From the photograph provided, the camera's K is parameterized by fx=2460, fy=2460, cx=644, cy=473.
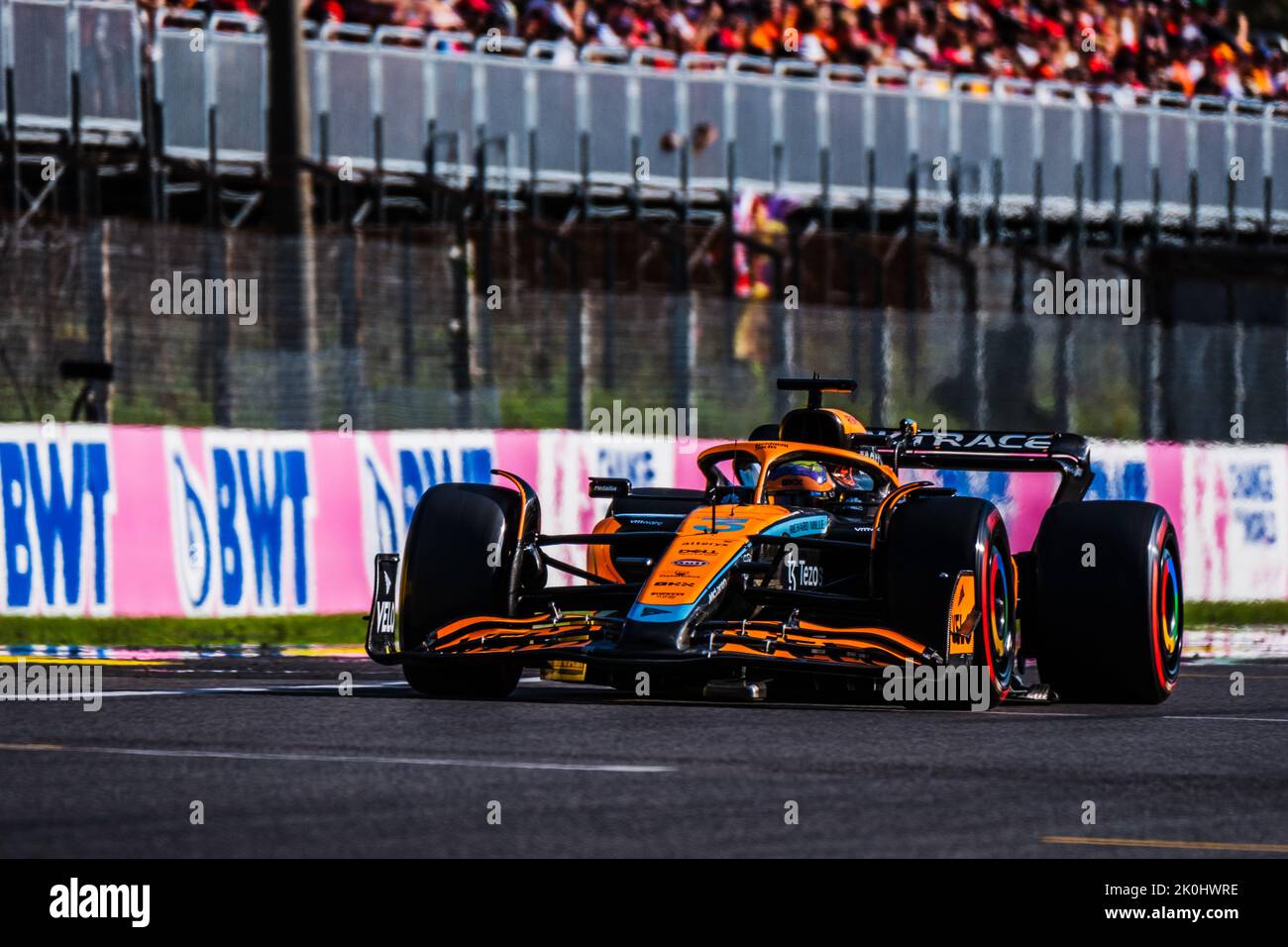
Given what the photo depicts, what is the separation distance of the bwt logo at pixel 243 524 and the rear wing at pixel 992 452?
532 cm

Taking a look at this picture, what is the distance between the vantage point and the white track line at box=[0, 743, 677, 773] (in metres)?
8.55

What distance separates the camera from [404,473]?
17641 mm

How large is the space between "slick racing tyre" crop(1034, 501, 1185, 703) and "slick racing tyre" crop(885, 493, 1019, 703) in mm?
435

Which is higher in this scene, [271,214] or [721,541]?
[271,214]

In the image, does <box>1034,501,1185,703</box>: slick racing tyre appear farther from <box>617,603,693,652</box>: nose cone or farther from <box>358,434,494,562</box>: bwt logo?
<box>358,434,494,562</box>: bwt logo

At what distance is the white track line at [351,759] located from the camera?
855 centimetres

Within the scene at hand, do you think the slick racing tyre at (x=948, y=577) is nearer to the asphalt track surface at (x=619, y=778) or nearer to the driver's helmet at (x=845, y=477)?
the asphalt track surface at (x=619, y=778)

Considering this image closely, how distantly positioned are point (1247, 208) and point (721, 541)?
21565 millimetres

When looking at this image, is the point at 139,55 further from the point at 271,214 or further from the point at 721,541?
the point at 721,541

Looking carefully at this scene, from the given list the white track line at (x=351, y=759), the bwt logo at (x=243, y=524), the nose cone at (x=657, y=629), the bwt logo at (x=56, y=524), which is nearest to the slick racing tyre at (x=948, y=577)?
the nose cone at (x=657, y=629)

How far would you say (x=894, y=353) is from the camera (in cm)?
2220

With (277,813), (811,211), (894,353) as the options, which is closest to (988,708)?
(277,813)

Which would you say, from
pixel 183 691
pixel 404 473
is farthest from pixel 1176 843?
pixel 404 473

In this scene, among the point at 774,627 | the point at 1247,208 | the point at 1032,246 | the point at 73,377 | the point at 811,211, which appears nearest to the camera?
the point at 774,627
